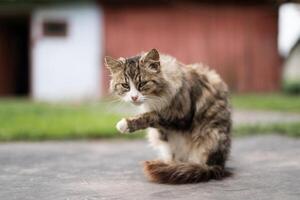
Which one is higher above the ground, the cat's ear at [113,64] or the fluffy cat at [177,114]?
the cat's ear at [113,64]

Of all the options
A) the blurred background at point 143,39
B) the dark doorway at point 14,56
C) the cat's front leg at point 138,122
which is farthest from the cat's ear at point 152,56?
the dark doorway at point 14,56

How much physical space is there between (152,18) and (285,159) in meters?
12.3

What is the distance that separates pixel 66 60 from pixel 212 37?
15.4ft

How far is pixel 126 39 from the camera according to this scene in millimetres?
17406

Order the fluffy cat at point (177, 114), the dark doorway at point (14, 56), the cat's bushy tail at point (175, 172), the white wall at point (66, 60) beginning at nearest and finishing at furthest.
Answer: the cat's bushy tail at point (175, 172) → the fluffy cat at point (177, 114) → the white wall at point (66, 60) → the dark doorway at point (14, 56)

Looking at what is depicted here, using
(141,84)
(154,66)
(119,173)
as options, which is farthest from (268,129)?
(141,84)

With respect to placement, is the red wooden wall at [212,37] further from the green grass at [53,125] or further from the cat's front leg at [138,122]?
the cat's front leg at [138,122]

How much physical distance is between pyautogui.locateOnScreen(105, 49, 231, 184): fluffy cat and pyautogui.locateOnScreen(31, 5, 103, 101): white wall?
12.1 metres

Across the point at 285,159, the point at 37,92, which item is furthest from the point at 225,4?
the point at 285,159

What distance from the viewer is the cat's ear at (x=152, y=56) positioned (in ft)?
→ 14.5

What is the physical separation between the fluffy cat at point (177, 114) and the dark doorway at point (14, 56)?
1490 cm

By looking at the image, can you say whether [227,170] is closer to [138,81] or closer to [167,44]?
[138,81]

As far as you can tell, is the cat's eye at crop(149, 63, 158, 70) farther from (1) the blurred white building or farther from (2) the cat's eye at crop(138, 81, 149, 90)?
(1) the blurred white building

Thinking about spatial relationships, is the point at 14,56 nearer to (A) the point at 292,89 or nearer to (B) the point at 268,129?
(A) the point at 292,89
